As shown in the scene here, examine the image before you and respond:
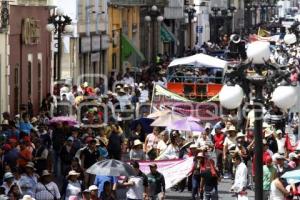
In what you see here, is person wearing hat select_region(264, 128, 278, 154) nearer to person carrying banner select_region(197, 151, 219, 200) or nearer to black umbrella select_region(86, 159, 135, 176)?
person carrying banner select_region(197, 151, 219, 200)

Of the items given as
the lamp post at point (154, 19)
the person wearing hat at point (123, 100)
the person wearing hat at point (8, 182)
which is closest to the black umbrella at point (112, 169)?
the person wearing hat at point (8, 182)

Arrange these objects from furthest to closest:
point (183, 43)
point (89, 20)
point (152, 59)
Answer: point (183, 43) → point (152, 59) → point (89, 20)

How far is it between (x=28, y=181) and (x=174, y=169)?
4.49 meters

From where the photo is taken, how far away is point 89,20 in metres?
51.3

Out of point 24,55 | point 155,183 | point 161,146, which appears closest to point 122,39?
point 24,55

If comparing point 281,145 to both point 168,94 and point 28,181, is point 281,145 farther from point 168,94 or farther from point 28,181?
point 28,181

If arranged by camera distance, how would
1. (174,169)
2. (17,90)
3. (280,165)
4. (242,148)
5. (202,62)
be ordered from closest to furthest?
1. (280,165)
2. (174,169)
3. (242,148)
4. (17,90)
5. (202,62)

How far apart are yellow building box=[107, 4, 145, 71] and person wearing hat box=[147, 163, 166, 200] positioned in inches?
1321

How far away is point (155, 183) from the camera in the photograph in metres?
22.1

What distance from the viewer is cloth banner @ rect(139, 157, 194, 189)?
24219 millimetres

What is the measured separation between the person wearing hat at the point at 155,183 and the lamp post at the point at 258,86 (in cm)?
542

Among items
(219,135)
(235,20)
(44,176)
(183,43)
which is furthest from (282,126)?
(235,20)

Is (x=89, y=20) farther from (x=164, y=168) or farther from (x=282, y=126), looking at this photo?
(x=164, y=168)

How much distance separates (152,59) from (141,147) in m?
41.9
